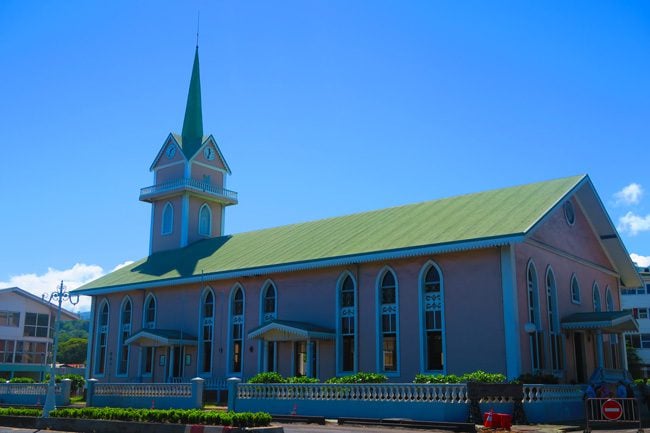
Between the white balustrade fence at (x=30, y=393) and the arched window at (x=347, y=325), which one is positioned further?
the white balustrade fence at (x=30, y=393)

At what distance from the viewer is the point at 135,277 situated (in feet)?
128

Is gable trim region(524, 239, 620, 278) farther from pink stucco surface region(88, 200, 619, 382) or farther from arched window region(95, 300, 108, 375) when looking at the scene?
arched window region(95, 300, 108, 375)

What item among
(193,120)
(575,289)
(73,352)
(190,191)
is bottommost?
(73,352)

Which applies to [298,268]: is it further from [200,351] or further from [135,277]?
[135,277]

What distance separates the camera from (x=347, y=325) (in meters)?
29.0

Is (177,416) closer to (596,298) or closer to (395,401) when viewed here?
(395,401)

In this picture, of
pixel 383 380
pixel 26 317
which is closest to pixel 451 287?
pixel 383 380

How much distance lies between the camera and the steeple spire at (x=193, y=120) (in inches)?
1780

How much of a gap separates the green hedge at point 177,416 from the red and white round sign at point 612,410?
25.3 feet

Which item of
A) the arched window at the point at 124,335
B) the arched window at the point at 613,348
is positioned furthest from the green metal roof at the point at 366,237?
the arched window at the point at 613,348

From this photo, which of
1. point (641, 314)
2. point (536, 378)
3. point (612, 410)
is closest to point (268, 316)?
point (536, 378)

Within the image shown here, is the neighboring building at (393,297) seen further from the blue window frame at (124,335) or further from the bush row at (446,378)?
the bush row at (446,378)

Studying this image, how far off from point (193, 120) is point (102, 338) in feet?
50.0

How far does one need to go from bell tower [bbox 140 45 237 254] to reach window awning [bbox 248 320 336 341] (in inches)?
561
